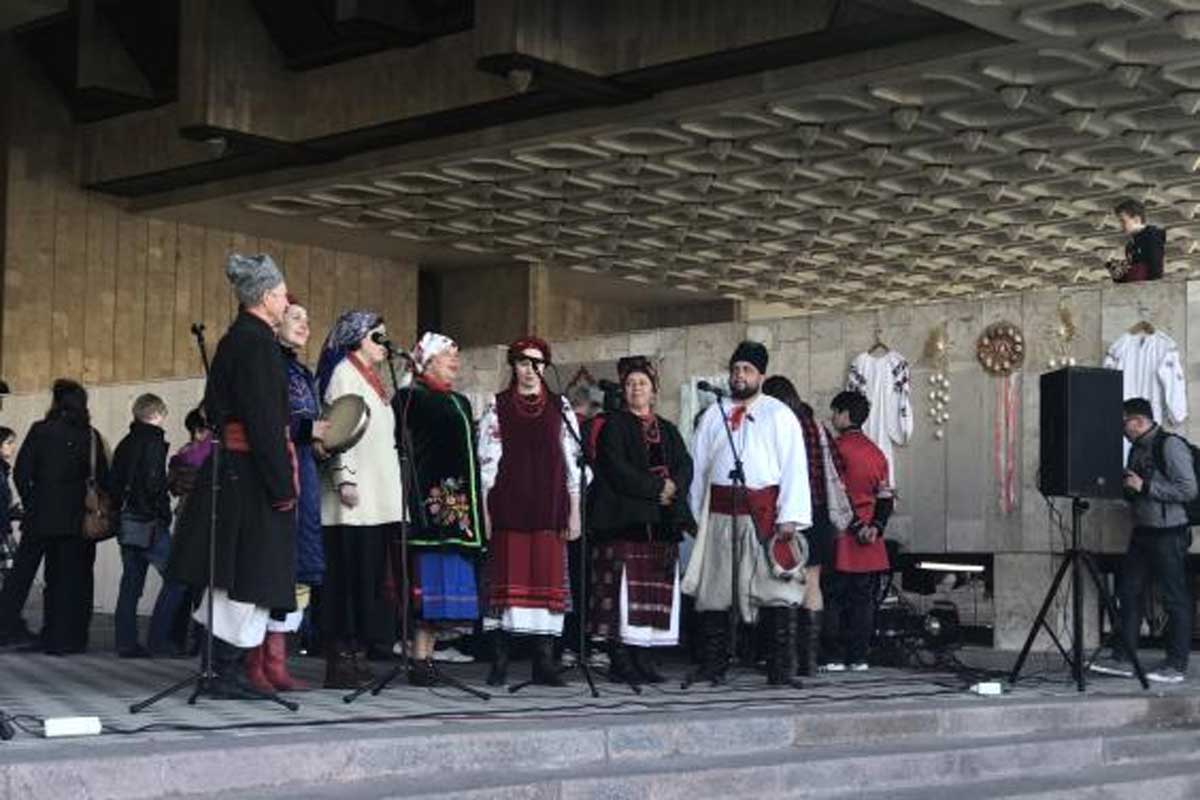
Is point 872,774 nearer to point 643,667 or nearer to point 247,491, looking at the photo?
point 643,667

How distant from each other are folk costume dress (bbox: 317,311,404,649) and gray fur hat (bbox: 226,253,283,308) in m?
0.86

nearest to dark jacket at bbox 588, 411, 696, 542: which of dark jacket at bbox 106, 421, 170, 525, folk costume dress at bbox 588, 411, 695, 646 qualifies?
folk costume dress at bbox 588, 411, 695, 646

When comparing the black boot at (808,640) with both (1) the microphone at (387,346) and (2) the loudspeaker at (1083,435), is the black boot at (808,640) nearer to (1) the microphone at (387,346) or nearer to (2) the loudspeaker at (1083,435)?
(2) the loudspeaker at (1083,435)

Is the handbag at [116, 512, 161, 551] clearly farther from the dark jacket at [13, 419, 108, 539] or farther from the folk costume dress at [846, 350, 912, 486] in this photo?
the folk costume dress at [846, 350, 912, 486]

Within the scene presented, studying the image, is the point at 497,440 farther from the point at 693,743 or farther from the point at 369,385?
the point at 693,743

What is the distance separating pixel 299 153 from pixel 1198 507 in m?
12.5

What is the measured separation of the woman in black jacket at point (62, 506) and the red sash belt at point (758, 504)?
3.85m

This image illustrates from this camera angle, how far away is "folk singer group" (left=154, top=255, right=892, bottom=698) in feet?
22.8

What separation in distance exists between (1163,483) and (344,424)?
4.65 meters

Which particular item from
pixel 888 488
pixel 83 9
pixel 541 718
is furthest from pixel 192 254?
pixel 541 718

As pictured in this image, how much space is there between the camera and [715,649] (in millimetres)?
8977

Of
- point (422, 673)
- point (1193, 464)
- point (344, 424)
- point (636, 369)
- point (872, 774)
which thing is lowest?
point (872, 774)

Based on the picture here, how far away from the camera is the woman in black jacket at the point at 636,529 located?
28.6ft

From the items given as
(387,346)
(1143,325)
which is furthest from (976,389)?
(387,346)
